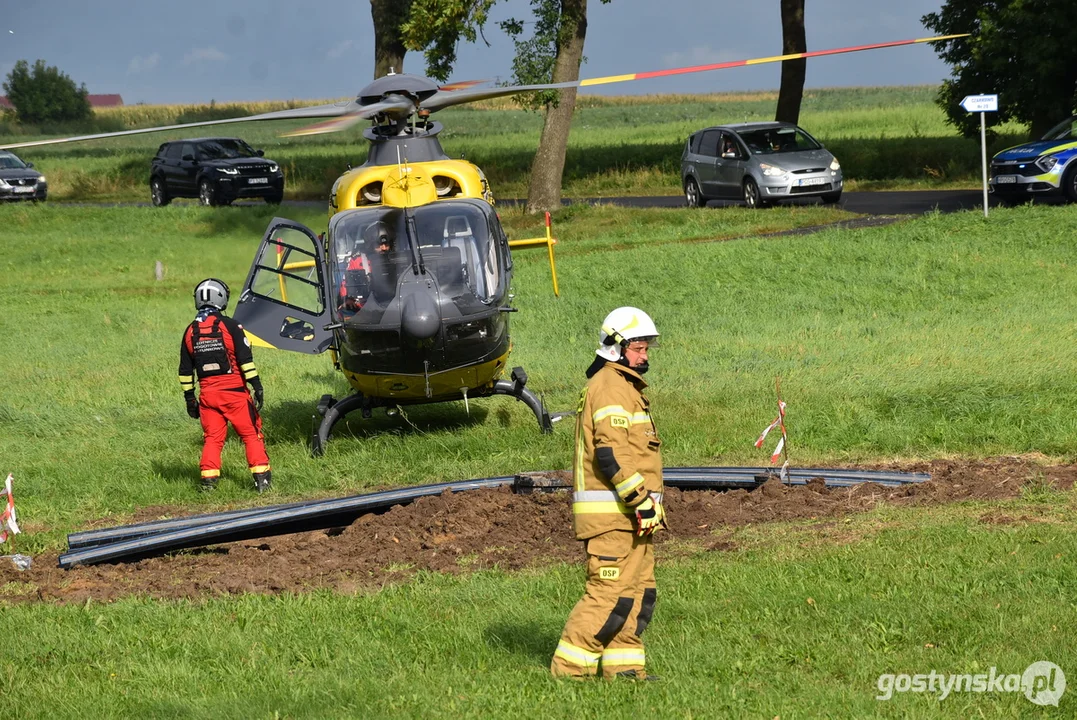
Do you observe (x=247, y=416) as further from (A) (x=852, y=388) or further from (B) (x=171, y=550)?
(A) (x=852, y=388)

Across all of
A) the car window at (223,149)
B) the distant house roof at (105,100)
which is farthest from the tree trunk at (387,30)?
the distant house roof at (105,100)

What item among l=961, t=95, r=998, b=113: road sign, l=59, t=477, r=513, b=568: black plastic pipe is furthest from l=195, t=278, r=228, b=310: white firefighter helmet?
l=961, t=95, r=998, b=113: road sign

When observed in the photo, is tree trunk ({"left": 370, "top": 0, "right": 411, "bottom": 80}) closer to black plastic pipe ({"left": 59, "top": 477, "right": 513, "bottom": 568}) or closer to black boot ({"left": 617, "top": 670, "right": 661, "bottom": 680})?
black plastic pipe ({"left": 59, "top": 477, "right": 513, "bottom": 568})

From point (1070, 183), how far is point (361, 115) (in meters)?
16.3

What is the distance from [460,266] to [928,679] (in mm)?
6973

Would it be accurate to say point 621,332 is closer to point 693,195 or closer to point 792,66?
point 693,195

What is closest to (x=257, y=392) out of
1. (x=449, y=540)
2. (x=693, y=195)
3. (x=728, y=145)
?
(x=449, y=540)

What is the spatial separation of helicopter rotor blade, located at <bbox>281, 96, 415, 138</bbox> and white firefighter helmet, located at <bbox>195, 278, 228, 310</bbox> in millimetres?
1753

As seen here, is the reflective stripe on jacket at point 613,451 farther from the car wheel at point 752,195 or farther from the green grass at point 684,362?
the car wheel at point 752,195

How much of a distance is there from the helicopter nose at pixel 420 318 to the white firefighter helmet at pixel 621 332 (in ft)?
17.0

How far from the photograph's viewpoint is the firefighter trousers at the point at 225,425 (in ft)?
37.4

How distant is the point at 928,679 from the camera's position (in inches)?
236

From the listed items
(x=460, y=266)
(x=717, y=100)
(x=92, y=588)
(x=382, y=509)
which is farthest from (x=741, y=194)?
(x=717, y=100)

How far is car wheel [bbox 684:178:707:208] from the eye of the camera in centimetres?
2975
